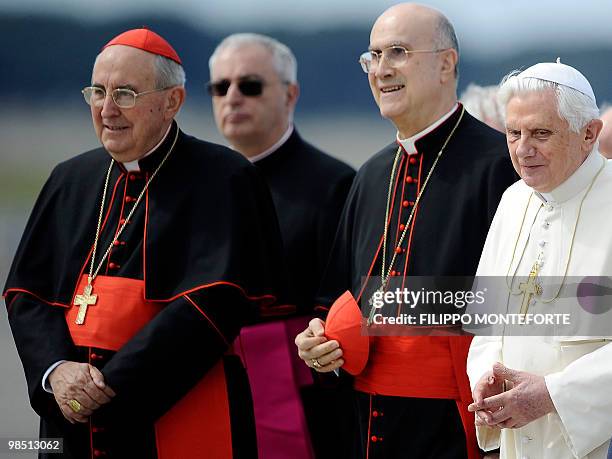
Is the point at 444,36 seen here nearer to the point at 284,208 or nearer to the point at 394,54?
the point at 394,54

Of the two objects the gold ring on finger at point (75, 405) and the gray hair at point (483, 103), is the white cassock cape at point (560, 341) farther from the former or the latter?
the gray hair at point (483, 103)

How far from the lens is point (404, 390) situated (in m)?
3.92

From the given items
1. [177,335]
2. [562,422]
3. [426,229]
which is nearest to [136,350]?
[177,335]

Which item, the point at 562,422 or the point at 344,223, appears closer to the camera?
the point at 562,422

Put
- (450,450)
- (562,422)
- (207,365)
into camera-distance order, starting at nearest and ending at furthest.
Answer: (562,422), (450,450), (207,365)

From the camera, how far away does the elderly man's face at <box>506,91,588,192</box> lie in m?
3.36

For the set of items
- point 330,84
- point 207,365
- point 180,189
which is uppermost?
point 330,84

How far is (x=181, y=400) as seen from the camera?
13.7ft

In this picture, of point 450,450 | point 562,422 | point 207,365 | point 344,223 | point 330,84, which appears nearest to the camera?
point 562,422

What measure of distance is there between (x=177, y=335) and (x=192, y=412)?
34 cm

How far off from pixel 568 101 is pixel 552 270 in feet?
1.70

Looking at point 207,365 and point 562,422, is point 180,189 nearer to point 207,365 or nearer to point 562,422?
point 207,365

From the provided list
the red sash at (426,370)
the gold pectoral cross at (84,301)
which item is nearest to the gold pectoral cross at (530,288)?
the red sash at (426,370)

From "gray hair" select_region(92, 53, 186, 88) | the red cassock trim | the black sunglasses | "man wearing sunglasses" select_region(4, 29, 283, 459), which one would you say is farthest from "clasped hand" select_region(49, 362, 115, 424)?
the black sunglasses
